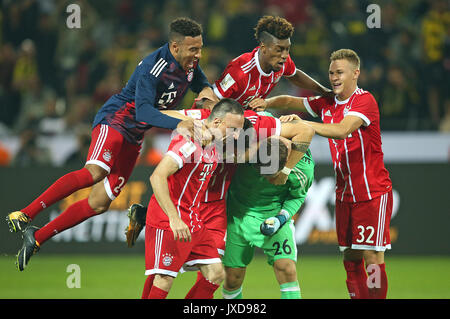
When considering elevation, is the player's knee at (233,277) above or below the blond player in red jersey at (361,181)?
below

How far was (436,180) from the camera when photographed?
36.5ft

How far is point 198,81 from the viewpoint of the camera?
7.08 m

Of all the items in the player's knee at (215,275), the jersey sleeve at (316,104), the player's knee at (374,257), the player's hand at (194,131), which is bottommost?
the player's knee at (215,275)

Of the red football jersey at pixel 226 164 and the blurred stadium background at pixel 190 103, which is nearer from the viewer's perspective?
the red football jersey at pixel 226 164

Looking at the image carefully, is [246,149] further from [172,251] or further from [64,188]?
[64,188]

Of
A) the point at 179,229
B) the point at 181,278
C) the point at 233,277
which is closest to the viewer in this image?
the point at 179,229

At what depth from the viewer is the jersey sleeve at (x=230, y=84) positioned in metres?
6.93

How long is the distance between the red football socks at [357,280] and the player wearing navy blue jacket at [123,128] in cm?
223

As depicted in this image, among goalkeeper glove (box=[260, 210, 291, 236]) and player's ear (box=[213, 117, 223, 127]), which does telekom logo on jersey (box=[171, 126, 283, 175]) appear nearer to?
player's ear (box=[213, 117, 223, 127])

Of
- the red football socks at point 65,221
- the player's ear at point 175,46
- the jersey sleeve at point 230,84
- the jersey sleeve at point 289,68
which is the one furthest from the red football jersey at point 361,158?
the red football socks at point 65,221

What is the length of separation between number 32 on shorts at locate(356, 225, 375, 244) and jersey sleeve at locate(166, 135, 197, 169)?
194cm

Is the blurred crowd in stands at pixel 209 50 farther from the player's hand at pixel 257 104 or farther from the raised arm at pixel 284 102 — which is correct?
the player's hand at pixel 257 104

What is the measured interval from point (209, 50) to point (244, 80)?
6727mm

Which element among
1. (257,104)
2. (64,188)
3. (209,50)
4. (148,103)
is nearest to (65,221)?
(64,188)
